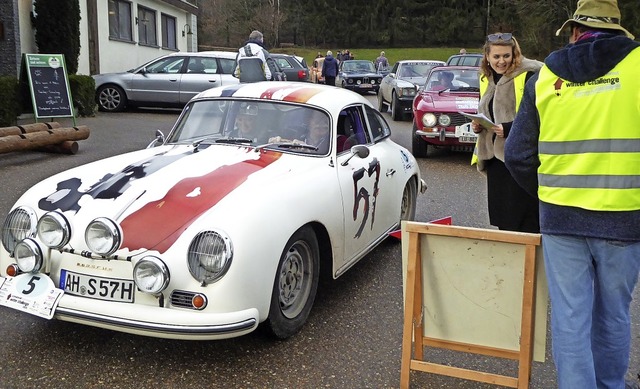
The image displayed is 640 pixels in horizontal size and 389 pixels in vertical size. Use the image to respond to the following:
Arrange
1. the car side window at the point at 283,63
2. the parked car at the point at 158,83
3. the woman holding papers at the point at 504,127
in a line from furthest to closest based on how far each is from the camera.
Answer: the car side window at the point at 283,63, the parked car at the point at 158,83, the woman holding papers at the point at 504,127

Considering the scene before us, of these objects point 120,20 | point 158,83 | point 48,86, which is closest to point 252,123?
point 48,86

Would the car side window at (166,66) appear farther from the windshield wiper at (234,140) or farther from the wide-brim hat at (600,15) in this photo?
the wide-brim hat at (600,15)

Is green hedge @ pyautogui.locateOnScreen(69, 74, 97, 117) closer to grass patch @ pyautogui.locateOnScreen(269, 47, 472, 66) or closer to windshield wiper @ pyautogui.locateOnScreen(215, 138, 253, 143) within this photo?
windshield wiper @ pyautogui.locateOnScreen(215, 138, 253, 143)

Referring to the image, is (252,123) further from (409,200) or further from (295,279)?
(409,200)

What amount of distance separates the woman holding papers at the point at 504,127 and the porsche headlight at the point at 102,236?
2179 millimetres

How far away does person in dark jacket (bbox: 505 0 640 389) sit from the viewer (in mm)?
2475

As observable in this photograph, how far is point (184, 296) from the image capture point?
338 cm

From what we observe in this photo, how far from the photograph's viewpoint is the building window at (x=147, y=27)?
2147 centimetres

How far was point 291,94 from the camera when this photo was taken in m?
5.05

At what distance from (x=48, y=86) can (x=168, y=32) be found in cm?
1339

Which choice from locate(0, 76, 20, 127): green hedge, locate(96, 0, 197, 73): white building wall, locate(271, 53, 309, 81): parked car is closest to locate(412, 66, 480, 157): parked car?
locate(0, 76, 20, 127): green hedge

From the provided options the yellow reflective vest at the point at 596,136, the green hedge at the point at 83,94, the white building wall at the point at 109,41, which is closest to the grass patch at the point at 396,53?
the white building wall at the point at 109,41

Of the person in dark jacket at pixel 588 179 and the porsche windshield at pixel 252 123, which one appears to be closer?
the person in dark jacket at pixel 588 179

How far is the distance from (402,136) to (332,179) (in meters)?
9.45
